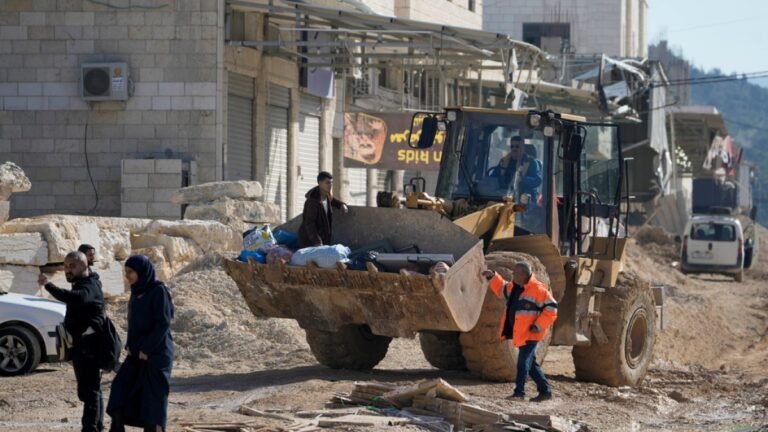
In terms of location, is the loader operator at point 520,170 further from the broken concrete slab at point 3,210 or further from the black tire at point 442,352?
the broken concrete slab at point 3,210

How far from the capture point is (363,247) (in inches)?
533

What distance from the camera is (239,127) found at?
26859 mm

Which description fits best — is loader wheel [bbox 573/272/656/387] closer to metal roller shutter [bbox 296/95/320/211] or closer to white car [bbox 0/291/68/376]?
white car [bbox 0/291/68/376]

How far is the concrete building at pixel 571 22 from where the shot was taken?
198 feet

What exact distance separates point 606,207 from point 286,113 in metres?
15.1

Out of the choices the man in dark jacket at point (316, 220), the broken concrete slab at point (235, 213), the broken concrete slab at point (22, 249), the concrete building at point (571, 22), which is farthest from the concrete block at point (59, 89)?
the concrete building at point (571, 22)

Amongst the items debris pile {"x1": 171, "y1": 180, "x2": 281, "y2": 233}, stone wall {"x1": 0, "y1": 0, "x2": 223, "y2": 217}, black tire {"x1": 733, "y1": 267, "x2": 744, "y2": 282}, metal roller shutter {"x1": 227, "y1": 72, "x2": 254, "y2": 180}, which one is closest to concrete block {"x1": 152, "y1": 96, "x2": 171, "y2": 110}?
stone wall {"x1": 0, "y1": 0, "x2": 223, "y2": 217}

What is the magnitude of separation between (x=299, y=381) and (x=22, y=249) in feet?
20.0

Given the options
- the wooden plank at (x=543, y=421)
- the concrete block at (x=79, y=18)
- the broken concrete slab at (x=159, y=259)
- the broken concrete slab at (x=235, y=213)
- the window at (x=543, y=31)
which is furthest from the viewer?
the window at (x=543, y=31)

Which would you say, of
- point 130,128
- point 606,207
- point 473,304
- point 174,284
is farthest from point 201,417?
point 130,128

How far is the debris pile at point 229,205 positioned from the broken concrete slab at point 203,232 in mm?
421

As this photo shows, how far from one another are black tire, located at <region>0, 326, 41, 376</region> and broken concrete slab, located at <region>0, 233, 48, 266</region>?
122 inches

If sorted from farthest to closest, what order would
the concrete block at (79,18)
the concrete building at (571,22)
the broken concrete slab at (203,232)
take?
the concrete building at (571,22) < the concrete block at (79,18) < the broken concrete slab at (203,232)

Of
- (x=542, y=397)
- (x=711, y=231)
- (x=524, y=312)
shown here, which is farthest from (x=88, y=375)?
(x=711, y=231)
